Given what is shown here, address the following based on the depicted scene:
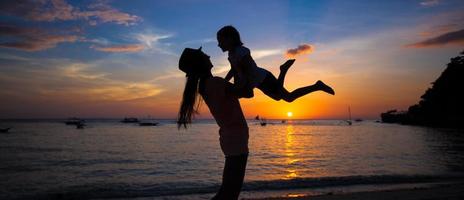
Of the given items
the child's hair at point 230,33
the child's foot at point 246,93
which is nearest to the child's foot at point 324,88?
the child's hair at point 230,33

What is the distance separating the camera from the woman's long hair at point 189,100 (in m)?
2.82

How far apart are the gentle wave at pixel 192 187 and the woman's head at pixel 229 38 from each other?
10.7 m

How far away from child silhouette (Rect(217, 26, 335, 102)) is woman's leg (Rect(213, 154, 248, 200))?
0.50 metres

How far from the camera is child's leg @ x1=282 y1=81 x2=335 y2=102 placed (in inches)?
129

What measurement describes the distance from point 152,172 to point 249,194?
8995 millimetres

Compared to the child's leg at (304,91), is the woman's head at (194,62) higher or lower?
higher

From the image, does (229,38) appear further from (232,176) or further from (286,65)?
(232,176)

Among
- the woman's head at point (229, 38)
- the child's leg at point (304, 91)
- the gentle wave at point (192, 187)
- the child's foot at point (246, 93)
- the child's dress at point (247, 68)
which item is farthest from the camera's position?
the gentle wave at point (192, 187)

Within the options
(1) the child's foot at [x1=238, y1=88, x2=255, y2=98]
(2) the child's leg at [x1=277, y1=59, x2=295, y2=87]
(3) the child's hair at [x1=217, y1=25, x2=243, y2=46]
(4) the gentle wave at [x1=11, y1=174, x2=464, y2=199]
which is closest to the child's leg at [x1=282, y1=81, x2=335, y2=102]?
(2) the child's leg at [x1=277, y1=59, x2=295, y2=87]

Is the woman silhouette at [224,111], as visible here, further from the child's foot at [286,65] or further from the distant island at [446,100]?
the distant island at [446,100]

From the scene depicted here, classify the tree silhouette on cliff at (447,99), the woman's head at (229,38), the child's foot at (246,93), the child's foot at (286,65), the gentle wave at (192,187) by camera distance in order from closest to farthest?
the child's foot at (246,93)
the woman's head at (229,38)
the child's foot at (286,65)
the gentle wave at (192,187)
the tree silhouette on cliff at (447,99)

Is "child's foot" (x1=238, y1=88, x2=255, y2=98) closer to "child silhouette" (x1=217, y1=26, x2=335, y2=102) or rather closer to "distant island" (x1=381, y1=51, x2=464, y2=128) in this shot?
"child silhouette" (x1=217, y1=26, x2=335, y2=102)

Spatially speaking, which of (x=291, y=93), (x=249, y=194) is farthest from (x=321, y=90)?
(x=249, y=194)

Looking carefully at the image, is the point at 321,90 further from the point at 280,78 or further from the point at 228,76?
the point at 228,76
